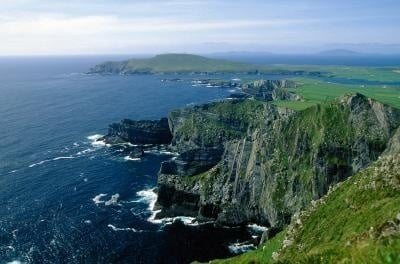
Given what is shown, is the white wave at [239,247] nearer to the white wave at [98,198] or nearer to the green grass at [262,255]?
the green grass at [262,255]

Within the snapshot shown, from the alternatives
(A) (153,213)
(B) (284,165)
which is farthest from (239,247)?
(A) (153,213)

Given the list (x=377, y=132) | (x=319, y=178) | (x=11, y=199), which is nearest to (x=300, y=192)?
(x=319, y=178)

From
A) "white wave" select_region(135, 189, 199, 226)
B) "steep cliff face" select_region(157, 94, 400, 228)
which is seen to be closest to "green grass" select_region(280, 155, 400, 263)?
"steep cliff face" select_region(157, 94, 400, 228)

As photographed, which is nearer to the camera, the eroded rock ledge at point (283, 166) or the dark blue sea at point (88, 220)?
the dark blue sea at point (88, 220)

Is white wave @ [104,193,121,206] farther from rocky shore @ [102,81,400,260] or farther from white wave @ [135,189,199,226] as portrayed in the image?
rocky shore @ [102,81,400,260]

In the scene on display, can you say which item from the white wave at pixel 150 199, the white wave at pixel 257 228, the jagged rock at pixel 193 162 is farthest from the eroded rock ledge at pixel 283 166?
the white wave at pixel 150 199

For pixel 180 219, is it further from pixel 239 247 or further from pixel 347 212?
pixel 347 212
